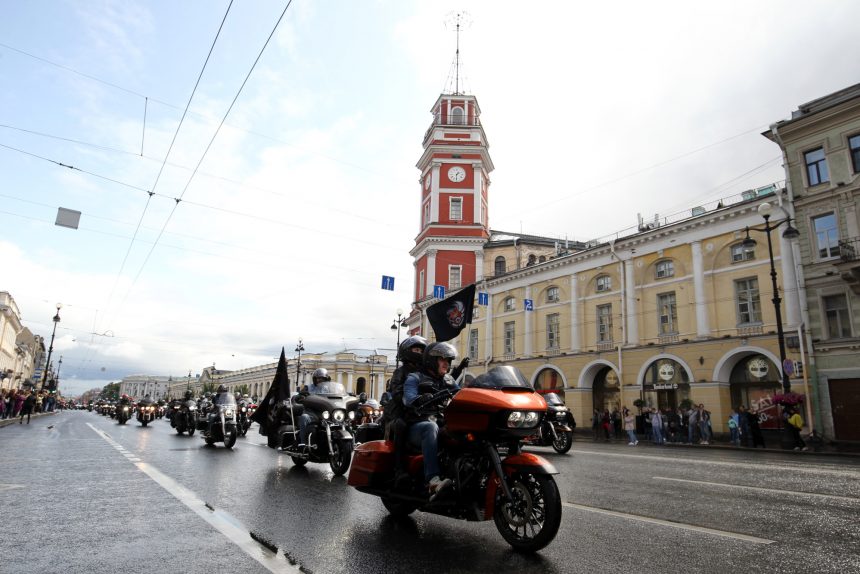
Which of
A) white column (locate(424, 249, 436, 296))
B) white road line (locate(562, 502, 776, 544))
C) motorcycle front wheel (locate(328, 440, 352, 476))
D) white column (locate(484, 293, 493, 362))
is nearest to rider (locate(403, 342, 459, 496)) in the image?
white road line (locate(562, 502, 776, 544))

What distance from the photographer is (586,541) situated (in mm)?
4582

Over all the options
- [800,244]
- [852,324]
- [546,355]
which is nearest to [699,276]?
[800,244]

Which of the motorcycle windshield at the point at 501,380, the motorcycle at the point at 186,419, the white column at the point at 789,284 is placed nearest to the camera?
the motorcycle windshield at the point at 501,380

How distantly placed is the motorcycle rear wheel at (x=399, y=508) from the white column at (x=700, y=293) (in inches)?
1024

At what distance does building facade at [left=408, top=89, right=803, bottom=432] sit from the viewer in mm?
25766

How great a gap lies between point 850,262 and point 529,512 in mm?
23759

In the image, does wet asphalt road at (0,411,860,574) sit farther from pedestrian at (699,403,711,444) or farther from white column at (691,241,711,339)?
white column at (691,241,711,339)

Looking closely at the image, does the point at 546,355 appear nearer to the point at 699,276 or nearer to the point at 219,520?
the point at 699,276

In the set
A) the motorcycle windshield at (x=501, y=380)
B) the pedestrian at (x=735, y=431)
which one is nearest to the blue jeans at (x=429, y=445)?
the motorcycle windshield at (x=501, y=380)

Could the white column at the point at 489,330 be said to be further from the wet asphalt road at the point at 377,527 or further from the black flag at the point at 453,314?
the black flag at the point at 453,314

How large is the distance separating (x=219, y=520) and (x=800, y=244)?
89.0 feet

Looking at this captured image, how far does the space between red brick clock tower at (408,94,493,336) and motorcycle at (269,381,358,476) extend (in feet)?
122

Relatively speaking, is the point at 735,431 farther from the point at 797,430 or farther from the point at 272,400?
the point at 272,400

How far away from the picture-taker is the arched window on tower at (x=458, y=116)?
2115 inches
